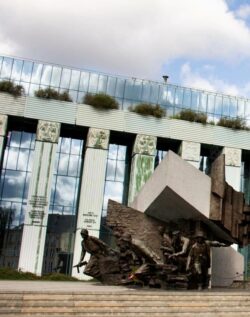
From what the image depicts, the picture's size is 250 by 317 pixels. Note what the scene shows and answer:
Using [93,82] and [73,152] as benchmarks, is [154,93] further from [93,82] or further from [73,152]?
[73,152]

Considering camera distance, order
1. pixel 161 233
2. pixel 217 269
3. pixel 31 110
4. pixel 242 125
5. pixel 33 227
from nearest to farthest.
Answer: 1. pixel 161 233
2. pixel 217 269
3. pixel 33 227
4. pixel 31 110
5. pixel 242 125

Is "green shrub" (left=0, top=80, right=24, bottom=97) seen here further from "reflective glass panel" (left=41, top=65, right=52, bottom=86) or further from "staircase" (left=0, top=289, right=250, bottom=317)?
"staircase" (left=0, top=289, right=250, bottom=317)

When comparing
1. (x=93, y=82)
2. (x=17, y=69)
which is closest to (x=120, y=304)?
(x=93, y=82)

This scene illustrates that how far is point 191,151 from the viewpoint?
94.1 feet

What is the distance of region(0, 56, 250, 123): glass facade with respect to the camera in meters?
29.7

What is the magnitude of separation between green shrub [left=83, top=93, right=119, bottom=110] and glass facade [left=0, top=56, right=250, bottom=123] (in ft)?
4.12

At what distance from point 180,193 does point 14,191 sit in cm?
1871

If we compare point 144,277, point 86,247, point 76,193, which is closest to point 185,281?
point 144,277

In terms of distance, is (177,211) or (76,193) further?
(76,193)

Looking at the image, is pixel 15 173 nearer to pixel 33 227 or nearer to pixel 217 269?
pixel 33 227

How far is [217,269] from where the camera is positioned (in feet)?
45.1

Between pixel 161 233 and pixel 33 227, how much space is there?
1484 cm

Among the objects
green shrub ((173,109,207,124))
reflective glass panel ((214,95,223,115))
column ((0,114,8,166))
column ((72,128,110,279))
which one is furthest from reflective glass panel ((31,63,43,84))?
reflective glass panel ((214,95,223,115))

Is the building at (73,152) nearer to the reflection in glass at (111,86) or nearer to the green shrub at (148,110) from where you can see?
the reflection in glass at (111,86)
